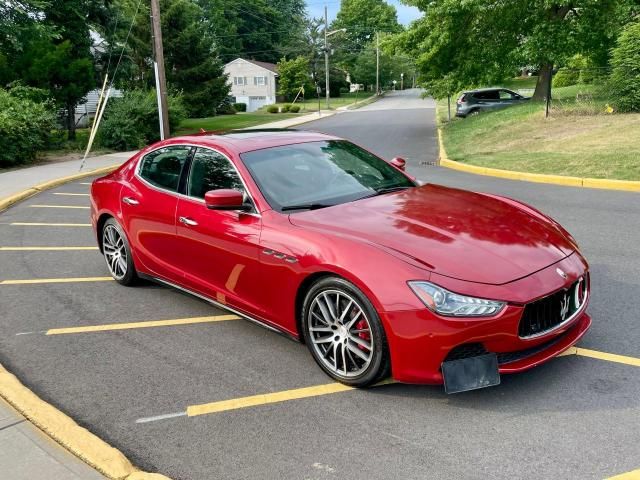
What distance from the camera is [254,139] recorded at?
4.91 metres

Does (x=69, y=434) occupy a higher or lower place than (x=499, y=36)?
lower

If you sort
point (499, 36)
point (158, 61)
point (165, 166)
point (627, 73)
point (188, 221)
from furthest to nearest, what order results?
point (499, 36), point (158, 61), point (627, 73), point (165, 166), point (188, 221)

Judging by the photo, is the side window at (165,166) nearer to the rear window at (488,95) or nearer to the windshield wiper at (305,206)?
the windshield wiper at (305,206)

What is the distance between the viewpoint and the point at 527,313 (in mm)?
3291

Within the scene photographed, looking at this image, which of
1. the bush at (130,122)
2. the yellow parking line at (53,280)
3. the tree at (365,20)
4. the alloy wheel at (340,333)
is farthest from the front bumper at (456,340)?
the tree at (365,20)

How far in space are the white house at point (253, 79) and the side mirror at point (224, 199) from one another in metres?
70.8

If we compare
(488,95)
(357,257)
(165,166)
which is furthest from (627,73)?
(357,257)

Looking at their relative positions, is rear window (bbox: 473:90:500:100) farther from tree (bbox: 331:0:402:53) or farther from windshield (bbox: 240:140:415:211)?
tree (bbox: 331:0:402:53)

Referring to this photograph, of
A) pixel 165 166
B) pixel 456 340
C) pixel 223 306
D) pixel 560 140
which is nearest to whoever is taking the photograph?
pixel 456 340

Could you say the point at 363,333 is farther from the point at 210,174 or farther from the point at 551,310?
the point at 210,174

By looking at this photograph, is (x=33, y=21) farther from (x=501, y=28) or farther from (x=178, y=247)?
(x=178, y=247)

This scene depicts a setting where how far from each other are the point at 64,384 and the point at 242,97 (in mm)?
69676

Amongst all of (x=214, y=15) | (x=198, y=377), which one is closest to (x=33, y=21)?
(x=198, y=377)

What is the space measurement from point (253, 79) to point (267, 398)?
75.0m
